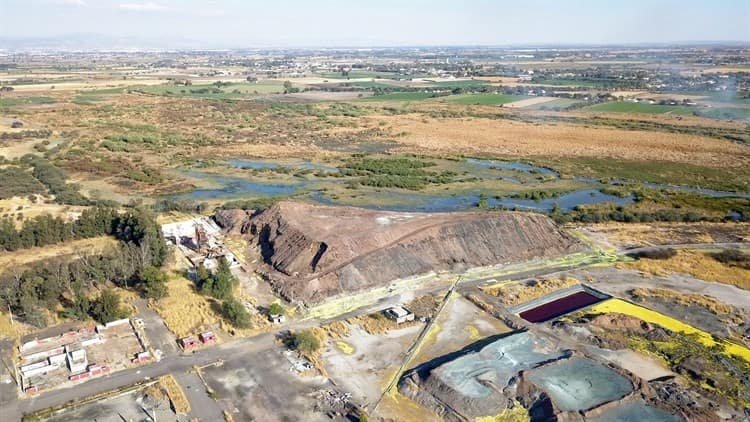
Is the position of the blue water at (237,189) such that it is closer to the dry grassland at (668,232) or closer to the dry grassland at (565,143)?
the dry grassland at (565,143)

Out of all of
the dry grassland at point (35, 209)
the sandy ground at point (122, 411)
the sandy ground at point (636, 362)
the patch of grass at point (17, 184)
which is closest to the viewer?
the sandy ground at point (122, 411)

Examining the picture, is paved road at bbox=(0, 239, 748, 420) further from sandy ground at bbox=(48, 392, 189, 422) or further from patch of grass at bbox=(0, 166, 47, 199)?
patch of grass at bbox=(0, 166, 47, 199)

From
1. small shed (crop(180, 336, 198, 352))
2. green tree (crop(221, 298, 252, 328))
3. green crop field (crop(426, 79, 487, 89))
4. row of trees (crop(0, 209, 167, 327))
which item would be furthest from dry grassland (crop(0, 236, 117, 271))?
green crop field (crop(426, 79, 487, 89))

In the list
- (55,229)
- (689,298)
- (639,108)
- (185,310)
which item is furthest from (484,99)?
(185,310)

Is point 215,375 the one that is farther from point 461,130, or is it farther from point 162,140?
point 461,130

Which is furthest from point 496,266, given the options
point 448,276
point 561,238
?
point 561,238

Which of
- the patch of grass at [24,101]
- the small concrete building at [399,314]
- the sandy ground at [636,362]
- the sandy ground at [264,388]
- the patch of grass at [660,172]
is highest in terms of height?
Result: the patch of grass at [24,101]

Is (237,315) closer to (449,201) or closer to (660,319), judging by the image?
(660,319)

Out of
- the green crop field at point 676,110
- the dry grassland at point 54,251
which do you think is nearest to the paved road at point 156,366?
the dry grassland at point 54,251
